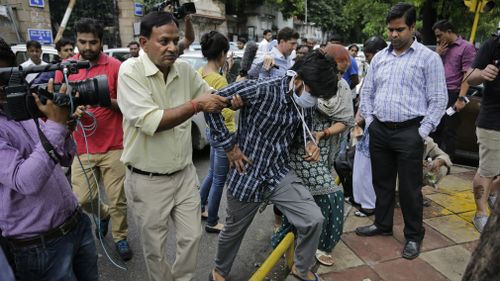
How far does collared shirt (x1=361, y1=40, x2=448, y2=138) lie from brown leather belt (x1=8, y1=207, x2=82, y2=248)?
251 centimetres

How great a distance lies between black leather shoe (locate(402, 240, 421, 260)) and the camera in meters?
3.28

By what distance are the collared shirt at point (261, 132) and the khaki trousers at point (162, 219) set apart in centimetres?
35

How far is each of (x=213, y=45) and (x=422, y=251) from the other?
2652 mm

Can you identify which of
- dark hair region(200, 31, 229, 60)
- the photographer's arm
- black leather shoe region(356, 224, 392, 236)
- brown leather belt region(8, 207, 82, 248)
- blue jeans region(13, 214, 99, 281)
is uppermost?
dark hair region(200, 31, 229, 60)

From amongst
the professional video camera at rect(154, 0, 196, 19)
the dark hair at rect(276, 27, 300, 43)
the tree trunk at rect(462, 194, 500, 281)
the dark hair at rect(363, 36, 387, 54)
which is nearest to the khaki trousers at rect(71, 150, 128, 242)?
the professional video camera at rect(154, 0, 196, 19)

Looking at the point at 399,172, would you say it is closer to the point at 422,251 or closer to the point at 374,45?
the point at 422,251

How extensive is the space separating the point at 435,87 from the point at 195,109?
2026 millimetres

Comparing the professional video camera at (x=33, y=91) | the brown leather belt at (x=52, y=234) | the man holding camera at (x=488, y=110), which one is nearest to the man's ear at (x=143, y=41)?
the professional video camera at (x=33, y=91)

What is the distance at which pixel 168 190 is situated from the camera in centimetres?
242

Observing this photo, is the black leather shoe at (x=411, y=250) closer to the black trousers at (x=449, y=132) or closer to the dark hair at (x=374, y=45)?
the black trousers at (x=449, y=132)

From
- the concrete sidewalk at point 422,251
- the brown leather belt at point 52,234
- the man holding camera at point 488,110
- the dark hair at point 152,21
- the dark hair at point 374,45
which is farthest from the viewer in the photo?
the dark hair at point 374,45

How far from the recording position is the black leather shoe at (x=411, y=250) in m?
3.28

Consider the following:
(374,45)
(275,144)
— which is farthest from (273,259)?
(374,45)

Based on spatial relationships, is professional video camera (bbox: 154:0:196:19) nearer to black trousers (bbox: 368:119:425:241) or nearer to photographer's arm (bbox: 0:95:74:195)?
black trousers (bbox: 368:119:425:241)
